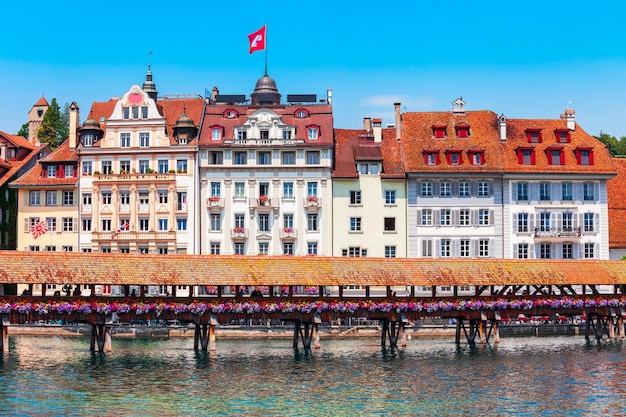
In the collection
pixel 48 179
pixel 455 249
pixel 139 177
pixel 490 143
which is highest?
pixel 490 143

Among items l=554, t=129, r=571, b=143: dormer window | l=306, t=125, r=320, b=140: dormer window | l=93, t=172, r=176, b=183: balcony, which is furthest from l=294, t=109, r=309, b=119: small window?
l=554, t=129, r=571, b=143: dormer window

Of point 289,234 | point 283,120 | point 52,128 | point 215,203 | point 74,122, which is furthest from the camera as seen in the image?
point 52,128

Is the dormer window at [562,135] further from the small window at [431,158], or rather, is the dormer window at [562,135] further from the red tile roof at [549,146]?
the small window at [431,158]

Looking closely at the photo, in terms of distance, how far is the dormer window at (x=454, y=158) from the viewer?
278ft

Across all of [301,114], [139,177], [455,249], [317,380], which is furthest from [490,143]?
[317,380]

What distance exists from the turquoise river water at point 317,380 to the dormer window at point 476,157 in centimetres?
1968

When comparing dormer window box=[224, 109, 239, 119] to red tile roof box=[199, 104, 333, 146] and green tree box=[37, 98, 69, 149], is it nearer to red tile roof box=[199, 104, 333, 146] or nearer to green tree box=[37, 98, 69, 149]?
red tile roof box=[199, 104, 333, 146]

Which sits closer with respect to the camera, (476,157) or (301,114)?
(476,157)

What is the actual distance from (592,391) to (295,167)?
39.3m

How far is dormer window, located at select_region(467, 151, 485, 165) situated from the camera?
84.8 m

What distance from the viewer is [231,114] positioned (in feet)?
282

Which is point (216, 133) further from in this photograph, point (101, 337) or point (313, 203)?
point (101, 337)

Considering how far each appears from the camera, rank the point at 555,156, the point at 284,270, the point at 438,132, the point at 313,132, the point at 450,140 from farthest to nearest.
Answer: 1. the point at 438,132
2. the point at 450,140
3. the point at 555,156
4. the point at 313,132
5. the point at 284,270

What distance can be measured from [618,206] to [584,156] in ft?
28.3
